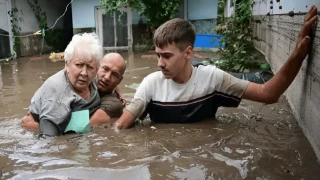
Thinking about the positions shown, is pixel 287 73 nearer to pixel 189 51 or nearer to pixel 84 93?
pixel 189 51

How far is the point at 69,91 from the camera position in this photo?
3.17 m

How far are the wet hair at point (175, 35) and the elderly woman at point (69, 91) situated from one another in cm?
66

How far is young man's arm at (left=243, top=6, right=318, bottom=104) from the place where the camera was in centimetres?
244

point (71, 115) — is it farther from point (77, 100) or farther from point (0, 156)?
point (0, 156)

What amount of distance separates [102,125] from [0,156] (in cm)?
97

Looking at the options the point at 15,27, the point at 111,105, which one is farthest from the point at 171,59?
the point at 15,27

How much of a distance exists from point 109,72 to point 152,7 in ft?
42.5

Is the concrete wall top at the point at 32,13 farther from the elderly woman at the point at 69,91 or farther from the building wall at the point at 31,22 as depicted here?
the elderly woman at the point at 69,91

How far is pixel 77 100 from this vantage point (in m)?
3.20

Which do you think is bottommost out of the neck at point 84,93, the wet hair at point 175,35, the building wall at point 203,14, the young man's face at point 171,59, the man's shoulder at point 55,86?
the neck at point 84,93

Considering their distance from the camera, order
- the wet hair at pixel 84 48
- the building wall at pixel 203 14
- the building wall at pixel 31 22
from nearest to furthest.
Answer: the wet hair at pixel 84 48, the building wall at pixel 31 22, the building wall at pixel 203 14

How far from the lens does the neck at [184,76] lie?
3040mm

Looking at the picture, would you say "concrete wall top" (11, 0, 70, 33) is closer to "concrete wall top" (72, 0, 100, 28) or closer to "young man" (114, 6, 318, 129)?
"concrete wall top" (72, 0, 100, 28)

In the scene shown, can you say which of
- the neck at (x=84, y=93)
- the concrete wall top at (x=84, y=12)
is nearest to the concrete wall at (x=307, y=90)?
the neck at (x=84, y=93)
